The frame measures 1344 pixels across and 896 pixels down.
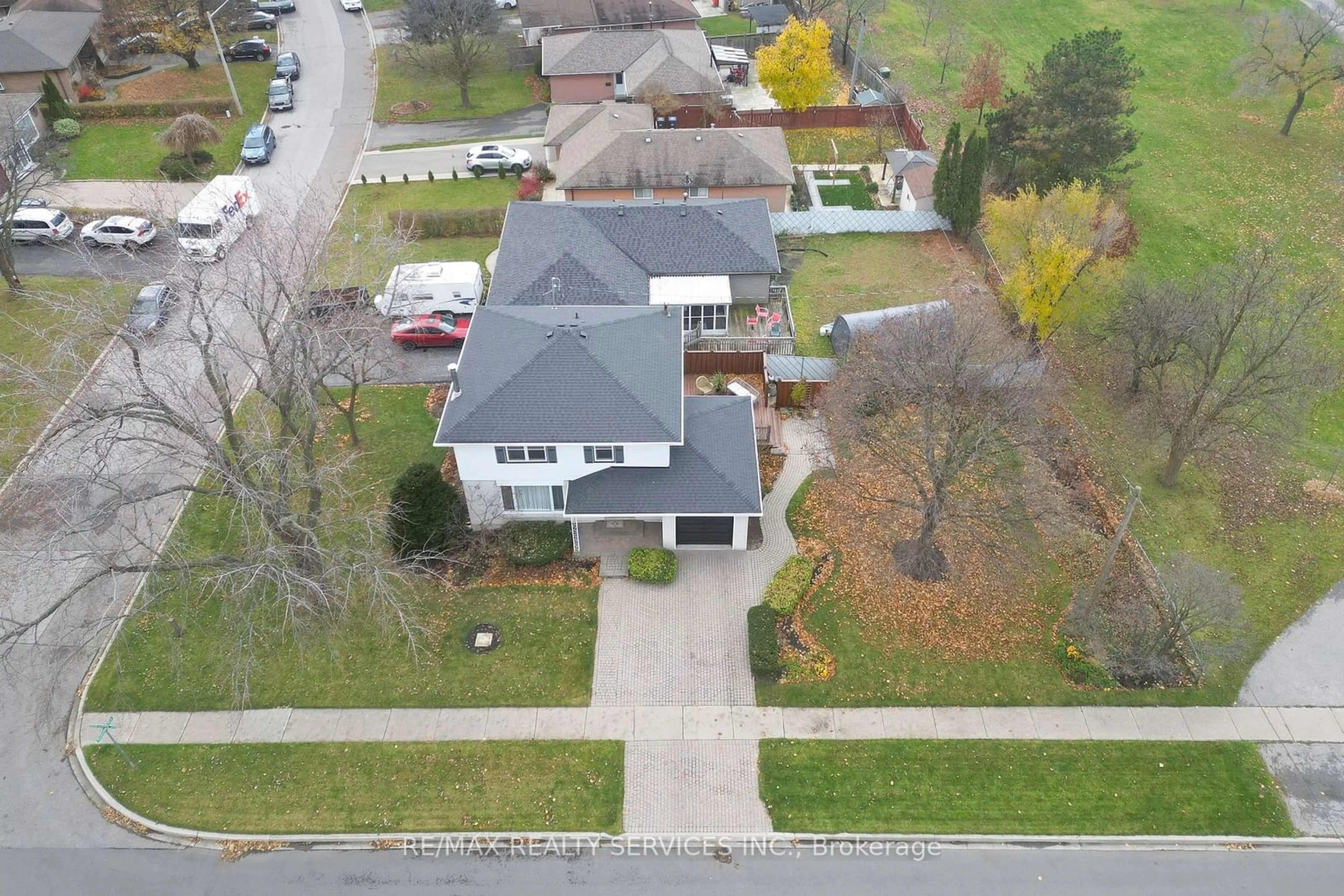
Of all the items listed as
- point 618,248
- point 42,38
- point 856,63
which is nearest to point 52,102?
point 42,38

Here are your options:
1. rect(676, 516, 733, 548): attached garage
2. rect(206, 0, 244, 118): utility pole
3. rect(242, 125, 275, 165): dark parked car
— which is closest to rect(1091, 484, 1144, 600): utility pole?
rect(676, 516, 733, 548): attached garage

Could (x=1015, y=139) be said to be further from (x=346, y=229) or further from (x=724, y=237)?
(x=346, y=229)

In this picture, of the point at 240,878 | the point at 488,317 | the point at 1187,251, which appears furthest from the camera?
the point at 1187,251

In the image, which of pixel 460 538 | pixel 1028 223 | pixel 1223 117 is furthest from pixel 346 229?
pixel 1223 117

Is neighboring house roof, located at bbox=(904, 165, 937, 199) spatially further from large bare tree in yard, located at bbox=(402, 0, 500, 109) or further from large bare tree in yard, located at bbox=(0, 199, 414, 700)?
large bare tree in yard, located at bbox=(402, 0, 500, 109)

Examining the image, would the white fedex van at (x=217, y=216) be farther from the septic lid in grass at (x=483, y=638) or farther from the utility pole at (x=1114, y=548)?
the utility pole at (x=1114, y=548)

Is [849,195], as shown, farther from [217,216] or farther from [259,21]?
[259,21]
